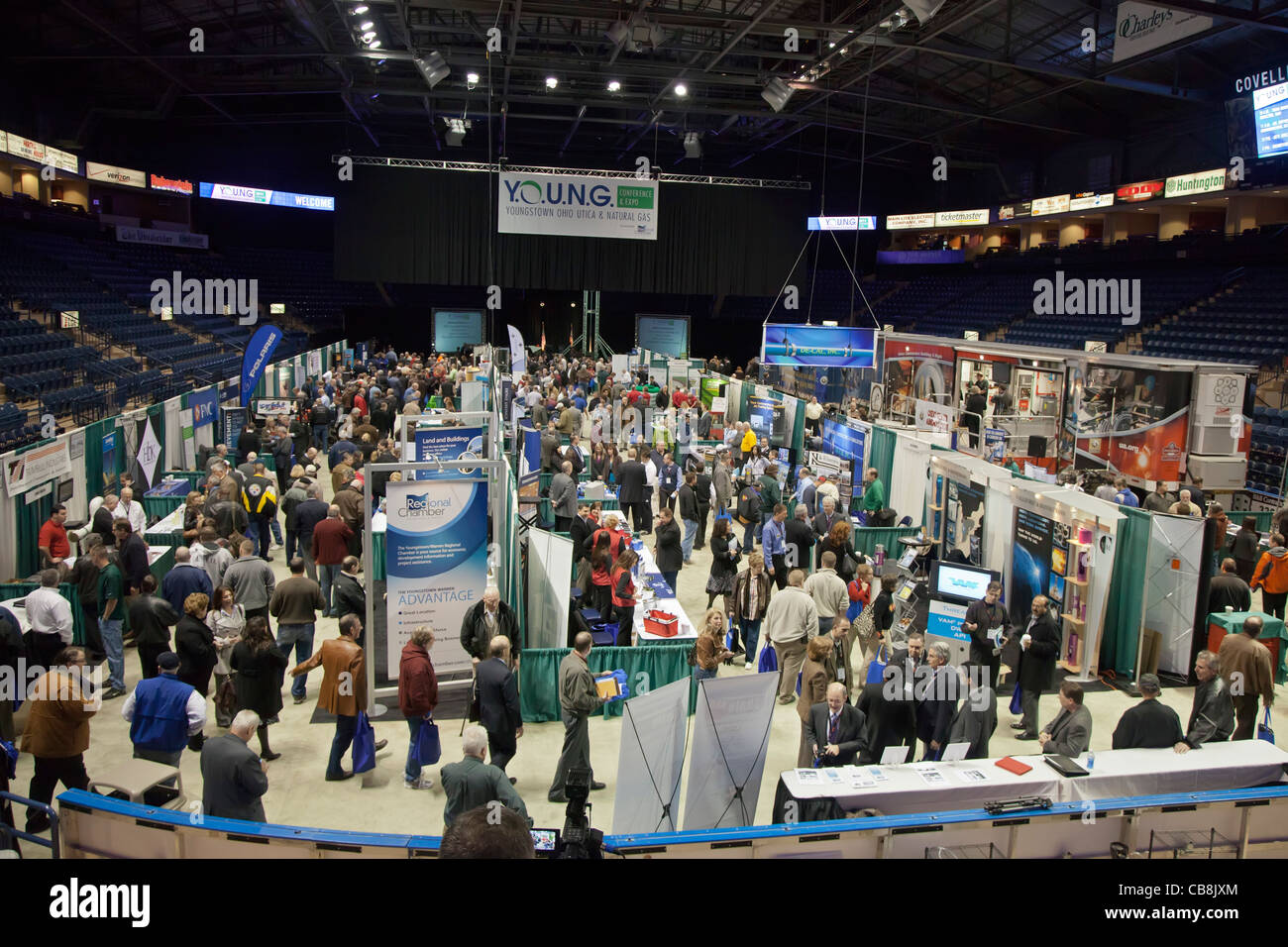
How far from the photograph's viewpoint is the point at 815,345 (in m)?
17.5

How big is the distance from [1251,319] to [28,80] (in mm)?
28281

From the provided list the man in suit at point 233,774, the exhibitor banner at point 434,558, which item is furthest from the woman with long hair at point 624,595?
the man in suit at point 233,774

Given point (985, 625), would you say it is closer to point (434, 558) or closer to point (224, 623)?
point (434, 558)

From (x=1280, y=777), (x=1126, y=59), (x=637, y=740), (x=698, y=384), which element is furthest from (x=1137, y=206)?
(x=637, y=740)

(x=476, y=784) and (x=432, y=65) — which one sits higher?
(x=432, y=65)

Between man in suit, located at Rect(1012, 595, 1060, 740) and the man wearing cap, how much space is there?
583 cm

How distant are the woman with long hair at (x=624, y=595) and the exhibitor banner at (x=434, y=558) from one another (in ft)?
3.76

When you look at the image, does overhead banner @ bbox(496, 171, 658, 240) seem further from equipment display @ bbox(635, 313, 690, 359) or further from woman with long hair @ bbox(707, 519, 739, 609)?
woman with long hair @ bbox(707, 519, 739, 609)

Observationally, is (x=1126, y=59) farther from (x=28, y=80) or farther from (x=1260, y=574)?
(x=28, y=80)

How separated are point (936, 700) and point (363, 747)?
3.84 meters

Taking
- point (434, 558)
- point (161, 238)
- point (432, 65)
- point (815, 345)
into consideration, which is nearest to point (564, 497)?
point (434, 558)

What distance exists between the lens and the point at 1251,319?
19000 mm

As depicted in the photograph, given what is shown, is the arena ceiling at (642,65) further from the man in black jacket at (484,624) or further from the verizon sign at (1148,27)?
the man in black jacket at (484,624)

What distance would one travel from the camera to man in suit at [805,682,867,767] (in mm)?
5570
